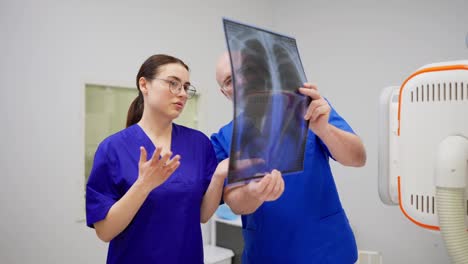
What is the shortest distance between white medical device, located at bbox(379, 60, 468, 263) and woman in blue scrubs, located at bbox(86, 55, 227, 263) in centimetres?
59

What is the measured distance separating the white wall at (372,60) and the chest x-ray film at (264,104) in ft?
7.61

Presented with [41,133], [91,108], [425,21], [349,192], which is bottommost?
[349,192]

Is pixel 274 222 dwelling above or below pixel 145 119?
below

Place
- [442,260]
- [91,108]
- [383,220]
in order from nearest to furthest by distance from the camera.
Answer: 1. [91,108]
2. [442,260]
3. [383,220]

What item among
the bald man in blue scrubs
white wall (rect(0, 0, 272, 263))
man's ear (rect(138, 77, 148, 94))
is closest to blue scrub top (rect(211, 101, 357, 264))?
the bald man in blue scrubs

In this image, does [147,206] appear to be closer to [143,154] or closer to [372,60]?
[143,154]

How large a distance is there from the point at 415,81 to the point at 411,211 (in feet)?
0.83

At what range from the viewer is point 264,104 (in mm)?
869

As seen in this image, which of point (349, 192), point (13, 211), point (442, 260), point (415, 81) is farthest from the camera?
point (349, 192)

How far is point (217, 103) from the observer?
3291 mm

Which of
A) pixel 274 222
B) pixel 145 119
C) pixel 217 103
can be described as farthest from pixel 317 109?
pixel 217 103

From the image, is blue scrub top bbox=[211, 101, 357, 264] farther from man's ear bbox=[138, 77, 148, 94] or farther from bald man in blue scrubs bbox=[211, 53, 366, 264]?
man's ear bbox=[138, 77, 148, 94]

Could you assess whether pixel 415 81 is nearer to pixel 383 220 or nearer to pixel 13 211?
pixel 13 211

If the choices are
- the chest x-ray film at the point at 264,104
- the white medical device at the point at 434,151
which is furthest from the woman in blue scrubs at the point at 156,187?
the white medical device at the point at 434,151
